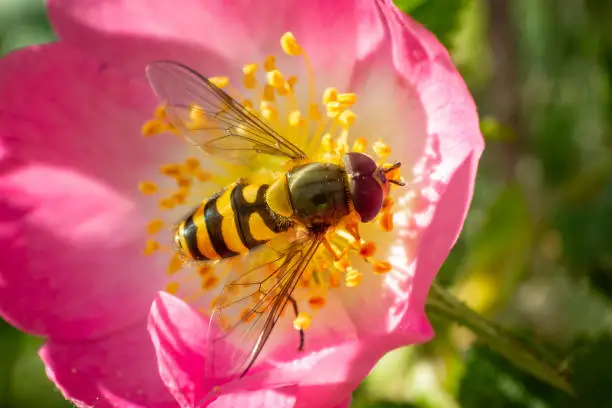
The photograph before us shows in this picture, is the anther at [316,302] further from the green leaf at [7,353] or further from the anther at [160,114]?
the green leaf at [7,353]

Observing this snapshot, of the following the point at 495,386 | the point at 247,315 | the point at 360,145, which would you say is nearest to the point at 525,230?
the point at 495,386

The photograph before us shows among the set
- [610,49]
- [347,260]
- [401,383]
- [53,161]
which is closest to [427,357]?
[401,383]

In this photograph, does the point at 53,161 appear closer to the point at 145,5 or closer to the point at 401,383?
the point at 145,5

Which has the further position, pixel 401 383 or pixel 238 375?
pixel 401 383

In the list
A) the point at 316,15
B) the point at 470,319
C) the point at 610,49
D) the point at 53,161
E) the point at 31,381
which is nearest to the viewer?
the point at 470,319

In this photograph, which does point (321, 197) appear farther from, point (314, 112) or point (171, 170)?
point (171, 170)

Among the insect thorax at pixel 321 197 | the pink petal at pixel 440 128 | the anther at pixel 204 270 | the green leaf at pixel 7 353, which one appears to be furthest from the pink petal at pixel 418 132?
the green leaf at pixel 7 353

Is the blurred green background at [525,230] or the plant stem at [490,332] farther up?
the plant stem at [490,332]
